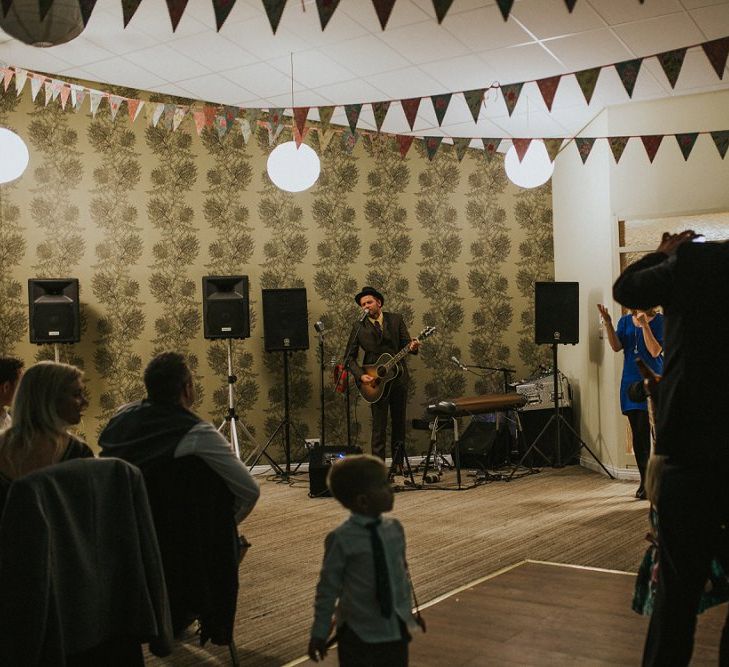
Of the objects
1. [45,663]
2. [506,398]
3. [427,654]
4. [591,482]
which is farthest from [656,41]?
[45,663]

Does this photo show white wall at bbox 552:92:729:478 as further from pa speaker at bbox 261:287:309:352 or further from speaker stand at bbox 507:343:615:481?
pa speaker at bbox 261:287:309:352

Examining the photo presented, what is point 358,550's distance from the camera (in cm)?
188

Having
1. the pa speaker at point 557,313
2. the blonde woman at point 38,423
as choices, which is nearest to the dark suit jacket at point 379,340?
the pa speaker at point 557,313

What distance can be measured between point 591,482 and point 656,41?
3291 mm

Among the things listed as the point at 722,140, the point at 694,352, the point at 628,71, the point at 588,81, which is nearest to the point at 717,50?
the point at 628,71

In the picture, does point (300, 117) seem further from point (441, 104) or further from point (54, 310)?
point (54, 310)

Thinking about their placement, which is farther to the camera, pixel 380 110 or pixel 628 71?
pixel 380 110

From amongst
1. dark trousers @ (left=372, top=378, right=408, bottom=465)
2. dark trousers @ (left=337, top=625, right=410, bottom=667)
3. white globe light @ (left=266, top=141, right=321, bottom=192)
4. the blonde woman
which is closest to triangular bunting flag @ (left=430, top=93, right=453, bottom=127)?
white globe light @ (left=266, top=141, right=321, bottom=192)

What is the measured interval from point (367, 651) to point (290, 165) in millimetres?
4799

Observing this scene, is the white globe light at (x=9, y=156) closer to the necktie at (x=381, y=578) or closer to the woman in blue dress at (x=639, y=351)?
the woman in blue dress at (x=639, y=351)

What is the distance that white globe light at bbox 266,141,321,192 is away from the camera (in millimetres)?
6203

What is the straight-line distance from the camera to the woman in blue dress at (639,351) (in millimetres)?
5273

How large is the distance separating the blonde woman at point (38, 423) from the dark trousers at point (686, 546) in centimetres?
154

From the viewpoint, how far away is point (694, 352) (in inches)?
77.7
